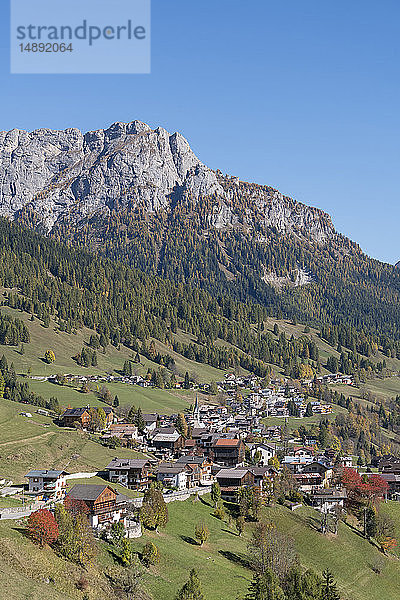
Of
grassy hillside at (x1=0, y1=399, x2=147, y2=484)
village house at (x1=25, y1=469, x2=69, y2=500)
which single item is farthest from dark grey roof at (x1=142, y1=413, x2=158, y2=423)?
village house at (x1=25, y1=469, x2=69, y2=500)

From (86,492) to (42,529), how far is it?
16001mm

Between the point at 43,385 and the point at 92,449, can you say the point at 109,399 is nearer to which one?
the point at 43,385

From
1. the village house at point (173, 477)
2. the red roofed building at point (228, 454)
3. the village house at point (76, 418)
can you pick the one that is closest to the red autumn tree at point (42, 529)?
the village house at point (173, 477)

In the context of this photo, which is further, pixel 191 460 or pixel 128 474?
pixel 191 460

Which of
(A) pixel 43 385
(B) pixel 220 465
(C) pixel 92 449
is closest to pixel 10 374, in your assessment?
(A) pixel 43 385

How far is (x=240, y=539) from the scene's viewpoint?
9625 centimetres

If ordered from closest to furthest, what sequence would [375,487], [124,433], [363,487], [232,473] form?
[232,473]
[363,487]
[375,487]
[124,433]

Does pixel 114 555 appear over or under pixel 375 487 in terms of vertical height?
over

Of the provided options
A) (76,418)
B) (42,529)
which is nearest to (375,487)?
(76,418)

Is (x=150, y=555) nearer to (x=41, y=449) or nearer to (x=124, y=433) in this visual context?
(x=41, y=449)

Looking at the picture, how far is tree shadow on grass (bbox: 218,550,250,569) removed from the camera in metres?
86.9

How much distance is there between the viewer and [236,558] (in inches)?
3484

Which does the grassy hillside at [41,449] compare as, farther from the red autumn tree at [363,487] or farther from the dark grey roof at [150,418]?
the red autumn tree at [363,487]

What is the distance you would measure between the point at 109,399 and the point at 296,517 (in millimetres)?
95488
